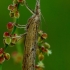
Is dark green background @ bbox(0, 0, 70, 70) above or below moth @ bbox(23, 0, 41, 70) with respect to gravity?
below

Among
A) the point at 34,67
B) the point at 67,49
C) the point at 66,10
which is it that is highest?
the point at 34,67

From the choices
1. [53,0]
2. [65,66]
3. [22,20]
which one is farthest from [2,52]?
[53,0]

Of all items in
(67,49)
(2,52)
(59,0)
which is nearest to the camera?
(2,52)

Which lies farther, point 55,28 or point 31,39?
point 55,28

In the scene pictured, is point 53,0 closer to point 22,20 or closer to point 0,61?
point 22,20

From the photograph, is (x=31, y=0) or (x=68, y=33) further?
(x=31, y=0)

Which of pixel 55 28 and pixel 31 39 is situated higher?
pixel 31 39

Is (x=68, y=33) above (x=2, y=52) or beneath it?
beneath

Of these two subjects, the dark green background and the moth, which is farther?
the dark green background
